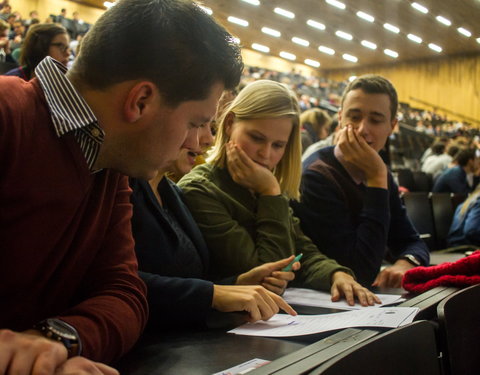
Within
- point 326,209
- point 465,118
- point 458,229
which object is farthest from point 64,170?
point 465,118

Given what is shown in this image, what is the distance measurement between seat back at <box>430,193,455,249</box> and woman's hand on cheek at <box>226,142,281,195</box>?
2.14 m

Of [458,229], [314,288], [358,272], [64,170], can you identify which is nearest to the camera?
[64,170]

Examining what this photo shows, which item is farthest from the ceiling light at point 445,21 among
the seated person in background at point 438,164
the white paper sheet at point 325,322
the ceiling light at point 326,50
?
the white paper sheet at point 325,322

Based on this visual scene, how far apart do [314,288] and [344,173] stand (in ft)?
1.72

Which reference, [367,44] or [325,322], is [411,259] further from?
[367,44]

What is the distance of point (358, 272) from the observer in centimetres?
160

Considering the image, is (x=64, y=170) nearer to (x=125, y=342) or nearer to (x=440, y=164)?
(x=125, y=342)

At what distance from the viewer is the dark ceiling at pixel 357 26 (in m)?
4.30

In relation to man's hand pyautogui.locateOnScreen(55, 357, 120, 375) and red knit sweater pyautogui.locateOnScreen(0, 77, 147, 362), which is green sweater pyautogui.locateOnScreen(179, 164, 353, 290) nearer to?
red knit sweater pyautogui.locateOnScreen(0, 77, 147, 362)

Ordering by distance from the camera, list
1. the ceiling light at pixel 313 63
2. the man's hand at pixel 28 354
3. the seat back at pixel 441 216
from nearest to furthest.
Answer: the man's hand at pixel 28 354 → the seat back at pixel 441 216 → the ceiling light at pixel 313 63

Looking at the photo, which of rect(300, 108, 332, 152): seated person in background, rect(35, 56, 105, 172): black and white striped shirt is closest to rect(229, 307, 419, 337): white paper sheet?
rect(35, 56, 105, 172): black and white striped shirt

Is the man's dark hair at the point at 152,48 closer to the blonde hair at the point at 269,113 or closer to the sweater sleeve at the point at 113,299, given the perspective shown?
the sweater sleeve at the point at 113,299

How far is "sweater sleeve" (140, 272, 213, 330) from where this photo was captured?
97 centimetres

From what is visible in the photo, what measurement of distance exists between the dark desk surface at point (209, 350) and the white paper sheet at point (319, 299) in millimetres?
301
